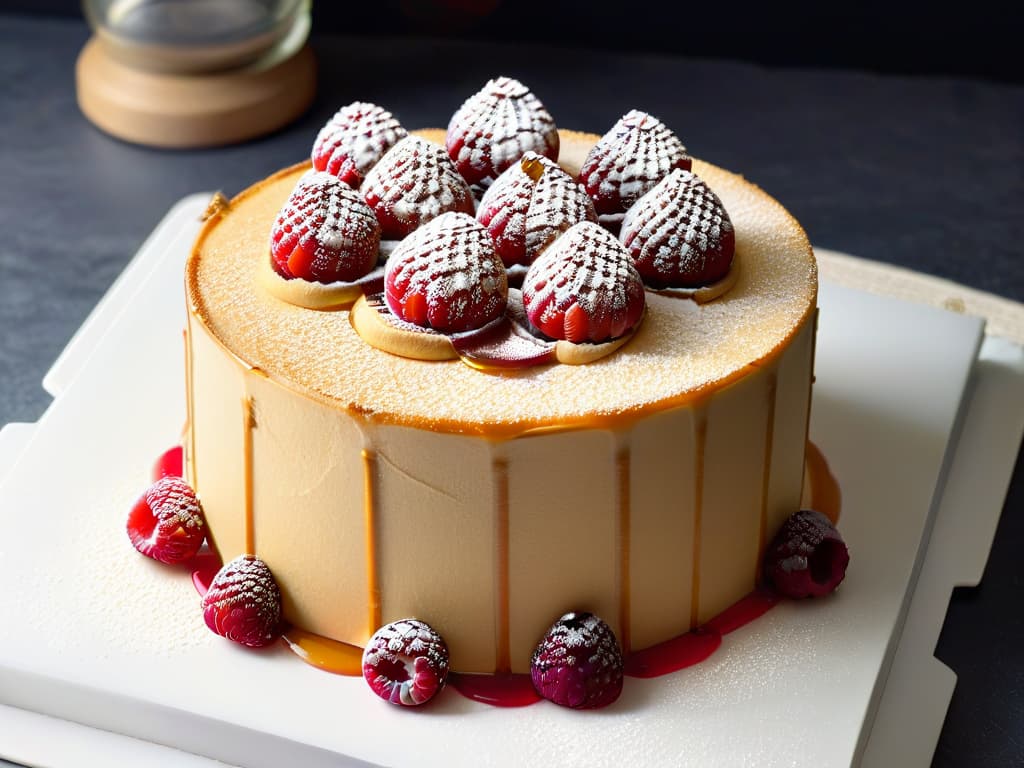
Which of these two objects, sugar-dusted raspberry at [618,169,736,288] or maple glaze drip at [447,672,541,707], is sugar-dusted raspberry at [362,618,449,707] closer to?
maple glaze drip at [447,672,541,707]

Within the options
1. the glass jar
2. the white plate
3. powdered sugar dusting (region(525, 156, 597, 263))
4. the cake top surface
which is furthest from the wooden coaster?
powdered sugar dusting (region(525, 156, 597, 263))

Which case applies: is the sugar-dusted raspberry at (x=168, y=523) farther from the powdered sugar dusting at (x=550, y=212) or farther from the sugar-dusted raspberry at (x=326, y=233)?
the powdered sugar dusting at (x=550, y=212)

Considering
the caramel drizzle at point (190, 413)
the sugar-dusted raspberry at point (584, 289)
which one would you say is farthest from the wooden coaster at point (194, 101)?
the sugar-dusted raspberry at point (584, 289)

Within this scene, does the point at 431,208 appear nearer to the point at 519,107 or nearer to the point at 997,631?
the point at 519,107

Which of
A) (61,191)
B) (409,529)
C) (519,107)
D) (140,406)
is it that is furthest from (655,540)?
(61,191)

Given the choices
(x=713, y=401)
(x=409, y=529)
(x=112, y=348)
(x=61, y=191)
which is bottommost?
(x=61, y=191)

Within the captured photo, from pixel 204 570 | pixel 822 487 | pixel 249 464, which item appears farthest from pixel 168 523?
pixel 822 487
